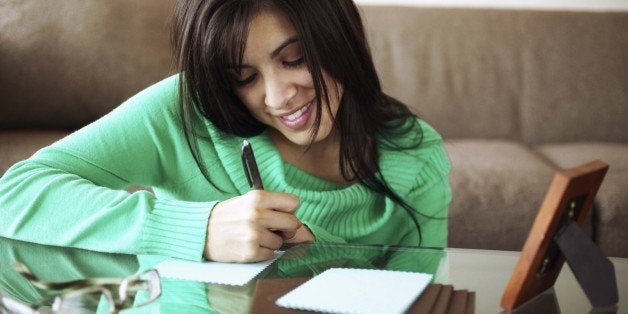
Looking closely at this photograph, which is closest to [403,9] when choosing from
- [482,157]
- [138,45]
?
[482,157]

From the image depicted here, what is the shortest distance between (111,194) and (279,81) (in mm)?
249

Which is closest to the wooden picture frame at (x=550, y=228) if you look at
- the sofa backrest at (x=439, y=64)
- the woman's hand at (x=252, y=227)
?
the woman's hand at (x=252, y=227)

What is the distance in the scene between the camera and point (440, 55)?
2.27 metres

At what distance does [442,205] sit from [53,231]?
0.57 m

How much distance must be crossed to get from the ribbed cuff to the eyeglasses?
172 mm

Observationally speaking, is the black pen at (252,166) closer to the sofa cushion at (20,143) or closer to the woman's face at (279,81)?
the woman's face at (279,81)

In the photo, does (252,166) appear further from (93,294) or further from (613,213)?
(613,213)

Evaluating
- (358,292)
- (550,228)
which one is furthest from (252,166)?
(550,228)

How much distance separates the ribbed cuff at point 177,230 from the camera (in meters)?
0.84

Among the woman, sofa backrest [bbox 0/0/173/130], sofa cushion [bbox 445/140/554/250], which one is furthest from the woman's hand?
sofa backrest [bbox 0/0/173/130]

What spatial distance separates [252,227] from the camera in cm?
80

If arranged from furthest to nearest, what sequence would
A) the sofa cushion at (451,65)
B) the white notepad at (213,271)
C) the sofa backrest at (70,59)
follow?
the sofa cushion at (451,65)
the sofa backrest at (70,59)
the white notepad at (213,271)

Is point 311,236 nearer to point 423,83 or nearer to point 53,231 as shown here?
point 53,231

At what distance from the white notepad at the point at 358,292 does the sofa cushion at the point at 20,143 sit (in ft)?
4.14
